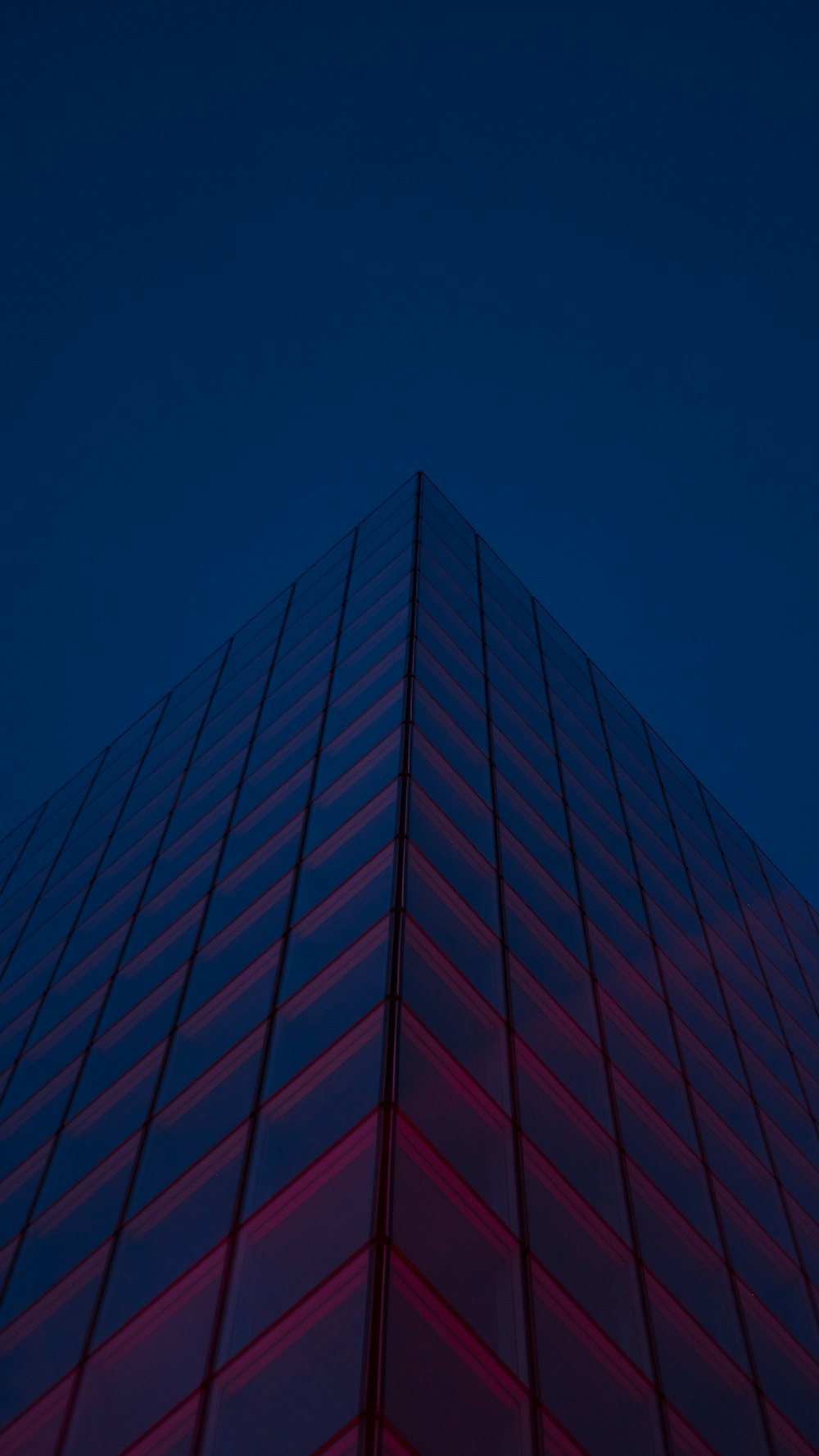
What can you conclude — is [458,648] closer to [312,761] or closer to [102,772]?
[312,761]

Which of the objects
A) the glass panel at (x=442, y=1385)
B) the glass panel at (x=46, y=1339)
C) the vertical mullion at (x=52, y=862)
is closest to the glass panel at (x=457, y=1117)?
the glass panel at (x=442, y=1385)

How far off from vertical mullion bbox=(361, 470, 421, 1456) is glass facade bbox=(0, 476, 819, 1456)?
38 mm

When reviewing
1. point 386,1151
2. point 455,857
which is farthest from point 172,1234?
point 455,857

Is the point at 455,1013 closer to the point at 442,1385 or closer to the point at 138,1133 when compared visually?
the point at 442,1385

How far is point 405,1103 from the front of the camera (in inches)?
443

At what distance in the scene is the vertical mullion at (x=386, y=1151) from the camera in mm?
8961

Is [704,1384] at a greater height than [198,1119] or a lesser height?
lesser

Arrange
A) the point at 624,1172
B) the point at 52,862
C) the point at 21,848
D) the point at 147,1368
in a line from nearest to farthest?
the point at 147,1368 < the point at 624,1172 < the point at 52,862 < the point at 21,848

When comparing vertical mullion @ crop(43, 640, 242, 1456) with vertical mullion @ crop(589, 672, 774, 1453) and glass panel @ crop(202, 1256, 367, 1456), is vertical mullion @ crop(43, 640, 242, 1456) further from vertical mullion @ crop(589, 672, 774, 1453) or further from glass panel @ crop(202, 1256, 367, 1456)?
vertical mullion @ crop(589, 672, 774, 1453)

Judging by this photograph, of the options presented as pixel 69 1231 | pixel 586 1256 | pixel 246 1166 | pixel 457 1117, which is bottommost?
pixel 586 1256

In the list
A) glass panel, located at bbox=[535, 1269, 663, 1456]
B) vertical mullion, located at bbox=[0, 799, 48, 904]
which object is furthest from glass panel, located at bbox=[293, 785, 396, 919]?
vertical mullion, located at bbox=[0, 799, 48, 904]

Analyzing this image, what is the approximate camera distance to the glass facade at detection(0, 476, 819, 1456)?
401 inches

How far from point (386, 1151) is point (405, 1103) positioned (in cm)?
69

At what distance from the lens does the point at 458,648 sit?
857 inches
